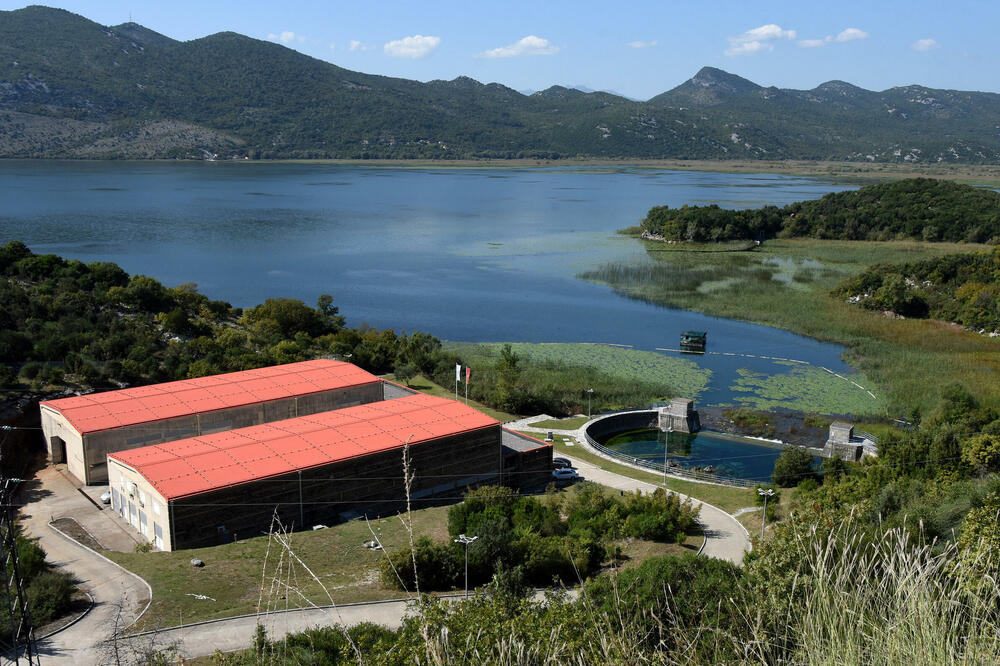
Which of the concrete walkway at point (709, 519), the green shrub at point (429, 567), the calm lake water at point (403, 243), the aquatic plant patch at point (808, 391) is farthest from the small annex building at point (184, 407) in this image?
the aquatic plant patch at point (808, 391)

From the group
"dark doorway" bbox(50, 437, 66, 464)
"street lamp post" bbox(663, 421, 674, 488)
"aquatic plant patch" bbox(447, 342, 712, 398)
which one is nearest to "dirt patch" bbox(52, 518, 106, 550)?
"dark doorway" bbox(50, 437, 66, 464)

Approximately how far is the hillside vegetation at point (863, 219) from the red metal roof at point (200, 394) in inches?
2540

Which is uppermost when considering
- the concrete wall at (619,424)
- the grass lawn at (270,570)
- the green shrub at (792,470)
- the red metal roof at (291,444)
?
the red metal roof at (291,444)

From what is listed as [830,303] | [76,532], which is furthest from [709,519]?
[830,303]

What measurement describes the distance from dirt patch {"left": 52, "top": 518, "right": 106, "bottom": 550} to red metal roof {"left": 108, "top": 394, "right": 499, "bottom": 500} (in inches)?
74.1

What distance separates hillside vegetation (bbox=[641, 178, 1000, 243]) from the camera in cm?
8700

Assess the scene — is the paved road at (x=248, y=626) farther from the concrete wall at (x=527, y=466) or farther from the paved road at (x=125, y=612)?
the concrete wall at (x=527, y=466)

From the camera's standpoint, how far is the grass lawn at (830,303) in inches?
1593

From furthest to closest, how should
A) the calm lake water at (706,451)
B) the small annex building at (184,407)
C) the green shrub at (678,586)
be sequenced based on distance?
the calm lake water at (706,451) < the small annex building at (184,407) < the green shrub at (678,586)

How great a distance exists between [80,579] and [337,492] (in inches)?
267

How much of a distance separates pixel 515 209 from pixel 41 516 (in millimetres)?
102920

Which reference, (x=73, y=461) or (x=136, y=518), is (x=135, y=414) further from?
(x=136, y=518)

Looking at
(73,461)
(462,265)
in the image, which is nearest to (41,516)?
(73,461)

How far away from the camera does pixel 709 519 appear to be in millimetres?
22328
